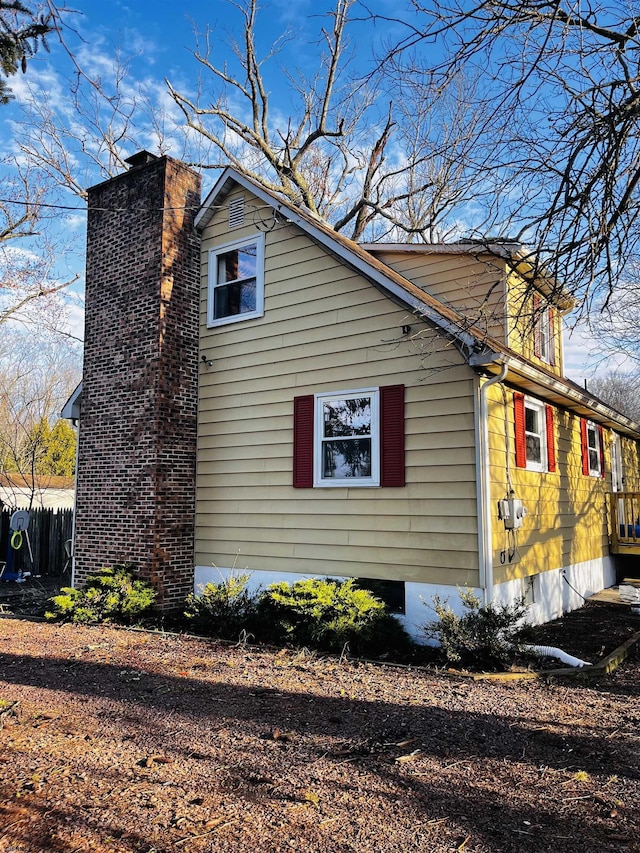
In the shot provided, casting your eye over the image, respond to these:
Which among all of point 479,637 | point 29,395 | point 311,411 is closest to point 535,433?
point 311,411

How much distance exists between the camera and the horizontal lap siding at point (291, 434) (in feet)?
24.4

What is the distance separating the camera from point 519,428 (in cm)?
834

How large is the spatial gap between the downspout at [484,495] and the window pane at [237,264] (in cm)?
444

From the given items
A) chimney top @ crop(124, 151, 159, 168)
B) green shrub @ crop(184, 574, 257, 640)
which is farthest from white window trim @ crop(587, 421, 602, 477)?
chimney top @ crop(124, 151, 159, 168)

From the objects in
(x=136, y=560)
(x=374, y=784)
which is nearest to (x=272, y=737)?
(x=374, y=784)

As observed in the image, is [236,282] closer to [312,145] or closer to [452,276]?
[452,276]

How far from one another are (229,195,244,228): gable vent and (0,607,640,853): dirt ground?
679 centimetres

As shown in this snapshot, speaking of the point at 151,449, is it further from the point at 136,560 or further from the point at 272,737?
the point at 272,737

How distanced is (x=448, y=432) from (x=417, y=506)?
0.99 m

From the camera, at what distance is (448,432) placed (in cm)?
745

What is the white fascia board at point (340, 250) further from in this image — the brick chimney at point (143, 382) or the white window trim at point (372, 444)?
the white window trim at point (372, 444)

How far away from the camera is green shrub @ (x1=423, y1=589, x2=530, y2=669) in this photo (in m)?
6.37

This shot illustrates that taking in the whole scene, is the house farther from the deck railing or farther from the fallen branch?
the fallen branch

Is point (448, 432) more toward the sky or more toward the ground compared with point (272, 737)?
more toward the sky
